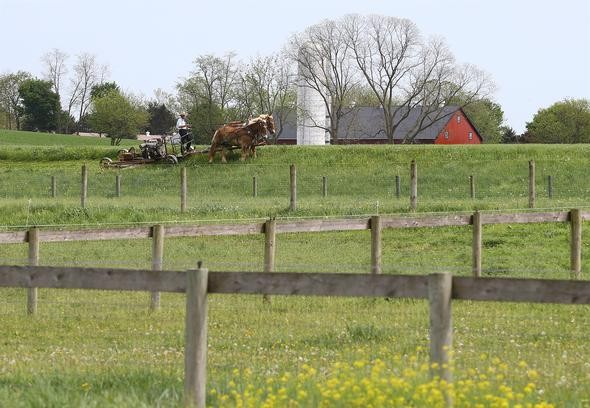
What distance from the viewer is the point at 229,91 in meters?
97.5

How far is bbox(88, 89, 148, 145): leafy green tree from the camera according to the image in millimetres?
115000

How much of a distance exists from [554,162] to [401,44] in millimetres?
48785

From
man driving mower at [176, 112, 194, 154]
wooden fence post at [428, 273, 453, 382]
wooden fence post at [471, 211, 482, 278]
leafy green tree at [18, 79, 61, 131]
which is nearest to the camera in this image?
wooden fence post at [428, 273, 453, 382]

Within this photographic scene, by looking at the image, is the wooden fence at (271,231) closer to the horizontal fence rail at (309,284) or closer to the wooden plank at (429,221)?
the wooden plank at (429,221)

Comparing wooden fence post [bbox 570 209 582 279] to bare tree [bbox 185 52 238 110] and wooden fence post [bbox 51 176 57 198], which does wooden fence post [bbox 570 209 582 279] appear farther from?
bare tree [bbox 185 52 238 110]

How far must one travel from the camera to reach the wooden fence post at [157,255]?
17.0m

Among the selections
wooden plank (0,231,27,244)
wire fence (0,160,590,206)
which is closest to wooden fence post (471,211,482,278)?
wooden plank (0,231,27,244)

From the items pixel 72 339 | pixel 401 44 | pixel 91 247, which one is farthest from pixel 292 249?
pixel 401 44

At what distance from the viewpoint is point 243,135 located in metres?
49.6

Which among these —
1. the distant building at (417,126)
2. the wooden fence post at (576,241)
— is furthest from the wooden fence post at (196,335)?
the distant building at (417,126)

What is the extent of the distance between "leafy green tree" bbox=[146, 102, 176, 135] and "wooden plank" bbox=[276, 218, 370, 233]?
10567 centimetres

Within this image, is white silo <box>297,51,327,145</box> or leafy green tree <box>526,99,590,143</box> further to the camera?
leafy green tree <box>526,99,590,143</box>

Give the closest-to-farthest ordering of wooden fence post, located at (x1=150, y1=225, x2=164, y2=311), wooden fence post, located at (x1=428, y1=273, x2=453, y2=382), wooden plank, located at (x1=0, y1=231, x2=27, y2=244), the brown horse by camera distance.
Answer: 1. wooden fence post, located at (x1=428, y1=273, x2=453, y2=382)
2. wooden plank, located at (x1=0, y1=231, x2=27, y2=244)
3. wooden fence post, located at (x1=150, y1=225, x2=164, y2=311)
4. the brown horse

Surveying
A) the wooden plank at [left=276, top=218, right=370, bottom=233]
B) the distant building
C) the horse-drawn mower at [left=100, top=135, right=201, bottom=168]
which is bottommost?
the wooden plank at [left=276, top=218, right=370, bottom=233]
